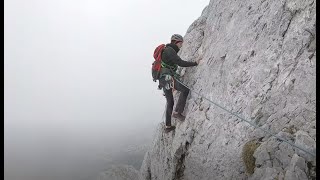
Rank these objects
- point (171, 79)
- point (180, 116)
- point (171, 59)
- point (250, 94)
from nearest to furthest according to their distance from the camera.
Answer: point (250, 94) → point (171, 59) → point (171, 79) → point (180, 116)

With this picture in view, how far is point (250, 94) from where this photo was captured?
37.1 feet

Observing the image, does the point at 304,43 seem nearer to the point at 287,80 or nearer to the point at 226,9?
the point at 287,80

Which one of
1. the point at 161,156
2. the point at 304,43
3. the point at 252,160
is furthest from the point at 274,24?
the point at 161,156

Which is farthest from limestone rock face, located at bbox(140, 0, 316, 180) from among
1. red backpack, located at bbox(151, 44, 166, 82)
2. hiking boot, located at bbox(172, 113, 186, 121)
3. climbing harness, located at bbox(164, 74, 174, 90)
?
red backpack, located at bbox(151, 44, 166, 82)

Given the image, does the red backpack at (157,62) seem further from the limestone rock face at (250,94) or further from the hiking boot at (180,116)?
the hiking boot at (180,116)

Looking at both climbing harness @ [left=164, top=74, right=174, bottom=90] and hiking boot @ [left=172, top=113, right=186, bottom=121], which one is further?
hiking boot @ [left=172, top=113, right=186, bottom=121]

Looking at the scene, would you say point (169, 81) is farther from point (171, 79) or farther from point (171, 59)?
point (171, 59)

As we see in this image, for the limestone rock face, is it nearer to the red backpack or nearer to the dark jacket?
the dark jacket

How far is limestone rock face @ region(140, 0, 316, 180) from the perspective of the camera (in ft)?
30.5

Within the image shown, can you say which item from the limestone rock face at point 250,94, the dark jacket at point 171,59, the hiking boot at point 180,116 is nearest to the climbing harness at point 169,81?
the dark jacket at point 171,59

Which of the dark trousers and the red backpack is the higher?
the red backpack

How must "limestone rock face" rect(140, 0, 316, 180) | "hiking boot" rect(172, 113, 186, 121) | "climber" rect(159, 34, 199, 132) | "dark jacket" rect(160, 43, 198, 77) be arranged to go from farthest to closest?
"hiking boot" rect(172, 113, 186, 121) → "climber" rect(159, 34, 199, 132) → "dark jacket" rect(160, 43, 198, 77) → "limestone rock face" rect(140, 0, 316, 180)

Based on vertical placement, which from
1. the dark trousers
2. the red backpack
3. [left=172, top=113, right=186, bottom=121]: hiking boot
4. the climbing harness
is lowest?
[left=172, top=113, right=186, bottom=121]: hiking boot

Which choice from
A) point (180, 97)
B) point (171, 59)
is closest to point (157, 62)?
point (171, 59)
